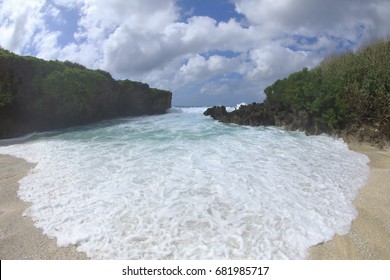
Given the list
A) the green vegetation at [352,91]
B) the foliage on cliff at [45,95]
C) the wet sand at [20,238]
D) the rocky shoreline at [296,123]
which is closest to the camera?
the wet sand at [20,238]

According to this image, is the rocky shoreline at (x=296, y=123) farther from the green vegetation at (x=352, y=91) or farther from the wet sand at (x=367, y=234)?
the wet sand at (x=367, y=234)

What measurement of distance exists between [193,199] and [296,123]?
13800 mm

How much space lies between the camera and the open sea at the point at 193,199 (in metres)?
5.71

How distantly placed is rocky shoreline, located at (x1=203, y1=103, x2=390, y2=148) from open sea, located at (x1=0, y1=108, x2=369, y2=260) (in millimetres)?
3122

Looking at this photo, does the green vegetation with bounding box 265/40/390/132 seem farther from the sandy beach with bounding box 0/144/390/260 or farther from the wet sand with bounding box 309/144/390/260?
the sandy beach with bounding box 0/144/390/260

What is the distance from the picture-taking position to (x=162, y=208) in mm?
6938

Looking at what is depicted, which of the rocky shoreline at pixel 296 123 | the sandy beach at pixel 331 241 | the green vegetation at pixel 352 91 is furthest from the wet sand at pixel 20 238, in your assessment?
the green vegetation at pixel 352 91

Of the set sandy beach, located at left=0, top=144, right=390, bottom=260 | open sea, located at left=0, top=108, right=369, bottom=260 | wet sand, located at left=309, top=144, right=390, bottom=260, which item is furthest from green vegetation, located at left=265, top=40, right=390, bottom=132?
sandy beach, located at left=0, top=144, right=390, bottom=260

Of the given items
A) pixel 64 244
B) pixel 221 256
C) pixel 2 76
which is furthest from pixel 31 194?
pixel 2 76

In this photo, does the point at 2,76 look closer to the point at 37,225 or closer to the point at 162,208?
the point at 37,225

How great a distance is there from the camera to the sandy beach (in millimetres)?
5582

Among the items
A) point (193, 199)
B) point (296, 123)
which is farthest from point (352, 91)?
point (193, 199)

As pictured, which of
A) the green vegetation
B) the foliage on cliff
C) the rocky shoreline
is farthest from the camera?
the foliage on cliff

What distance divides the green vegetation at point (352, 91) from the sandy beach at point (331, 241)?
8.38 m
